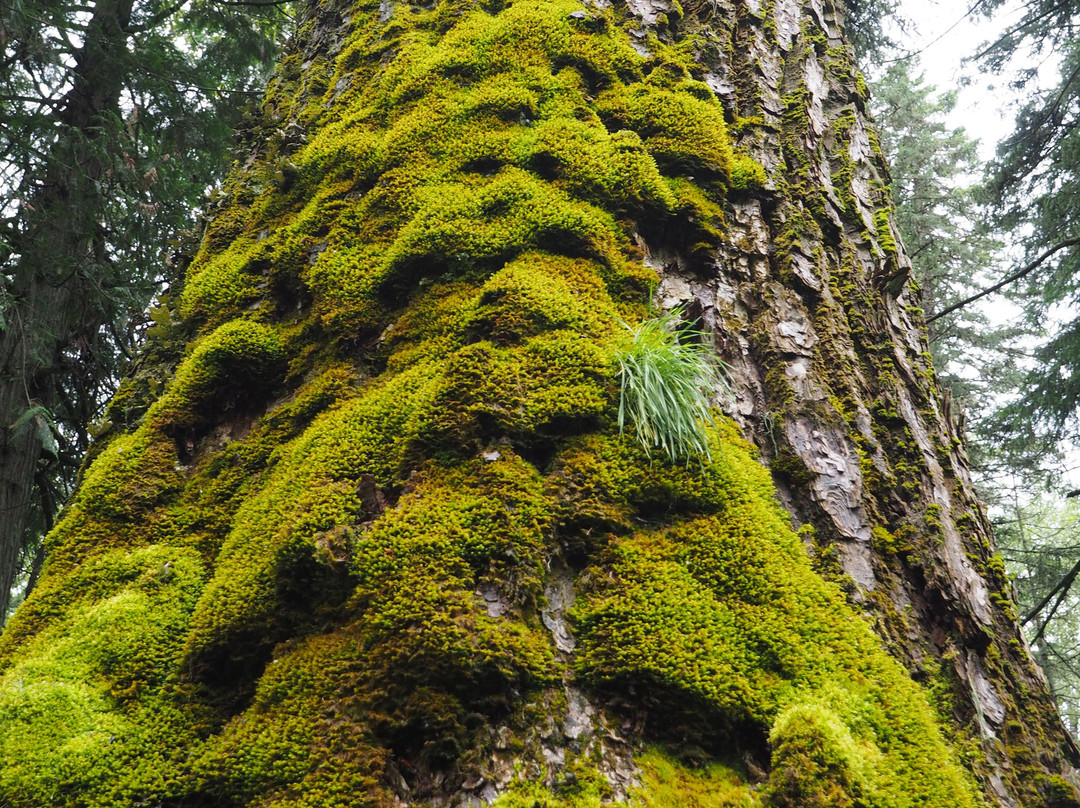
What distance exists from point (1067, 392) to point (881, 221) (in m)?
9.11

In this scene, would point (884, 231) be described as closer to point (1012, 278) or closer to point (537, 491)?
point (537, 491)

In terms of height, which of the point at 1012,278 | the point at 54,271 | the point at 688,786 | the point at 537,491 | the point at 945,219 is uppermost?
the point at 945,219

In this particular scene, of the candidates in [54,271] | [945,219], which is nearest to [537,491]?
[54,271]

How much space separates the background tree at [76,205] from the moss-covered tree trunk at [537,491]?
409 centimetres

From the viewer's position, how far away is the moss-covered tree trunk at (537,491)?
1.44 meters

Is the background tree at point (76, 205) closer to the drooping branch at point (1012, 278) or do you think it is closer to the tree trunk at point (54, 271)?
the tree trunk at point (54, 271)

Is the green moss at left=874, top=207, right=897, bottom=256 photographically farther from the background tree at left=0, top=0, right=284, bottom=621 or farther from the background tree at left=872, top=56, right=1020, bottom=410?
the background tree at left=872, top=56, right=1020, bottom=410

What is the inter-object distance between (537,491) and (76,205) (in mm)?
7036

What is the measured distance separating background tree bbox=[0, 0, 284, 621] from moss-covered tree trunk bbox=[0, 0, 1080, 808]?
4.09 meters

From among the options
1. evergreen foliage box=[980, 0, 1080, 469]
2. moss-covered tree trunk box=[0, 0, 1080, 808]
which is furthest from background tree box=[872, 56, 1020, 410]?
moss-covered tree trunk box=[0, 0, 1080, 808]

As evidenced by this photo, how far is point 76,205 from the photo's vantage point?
6.47 meters

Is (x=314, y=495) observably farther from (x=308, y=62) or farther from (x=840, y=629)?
(x=308, y=62)

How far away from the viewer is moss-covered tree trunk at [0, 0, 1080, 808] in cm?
144

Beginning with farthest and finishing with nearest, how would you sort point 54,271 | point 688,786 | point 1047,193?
point 1047,193, point 54,271, point 688,786
